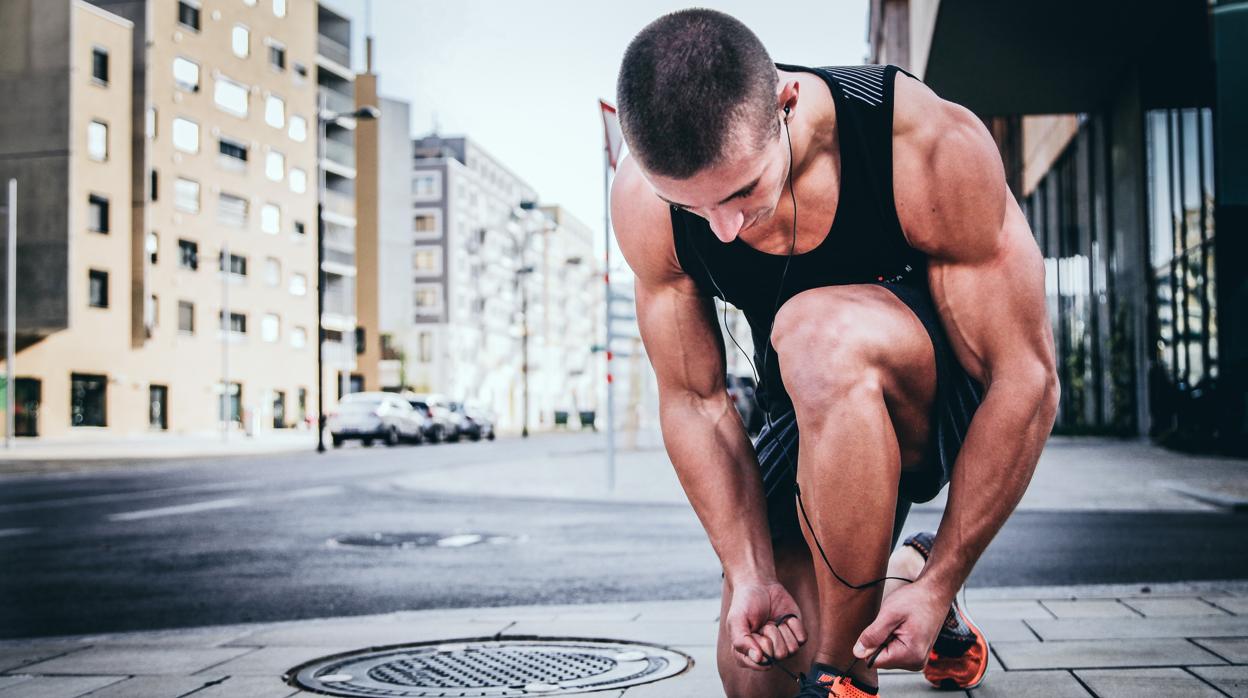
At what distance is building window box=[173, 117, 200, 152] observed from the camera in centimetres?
4419

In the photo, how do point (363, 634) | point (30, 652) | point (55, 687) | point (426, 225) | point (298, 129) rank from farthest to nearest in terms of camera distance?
1. point (426, 225)
2. point (298, 129)
3. point (363, 634)
4. point (30, 652)
5. point (55, 687)

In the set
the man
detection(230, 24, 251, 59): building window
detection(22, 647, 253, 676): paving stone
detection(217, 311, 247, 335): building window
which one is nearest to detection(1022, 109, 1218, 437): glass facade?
detection(22, 647, 253, 676): paving stone

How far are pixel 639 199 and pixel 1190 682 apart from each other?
5.83ft

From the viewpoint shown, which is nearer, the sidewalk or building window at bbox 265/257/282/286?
the sidewalk

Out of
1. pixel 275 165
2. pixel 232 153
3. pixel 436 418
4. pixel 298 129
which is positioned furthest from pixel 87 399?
pixel 298 129

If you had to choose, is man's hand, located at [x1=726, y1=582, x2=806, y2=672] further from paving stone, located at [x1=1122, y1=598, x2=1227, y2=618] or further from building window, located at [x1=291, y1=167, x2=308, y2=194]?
building window, located at [x1=291, y1=167, x2=308, y2=194]

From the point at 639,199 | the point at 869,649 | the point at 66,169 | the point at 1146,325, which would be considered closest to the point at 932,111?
the point at 639,199

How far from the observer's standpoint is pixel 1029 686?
9.46 ft

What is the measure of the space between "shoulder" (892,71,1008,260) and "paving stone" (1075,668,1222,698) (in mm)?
1227

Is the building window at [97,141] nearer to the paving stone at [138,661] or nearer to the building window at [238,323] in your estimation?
the building window at [238,323]

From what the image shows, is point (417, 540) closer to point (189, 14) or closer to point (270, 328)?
point (189, 14)

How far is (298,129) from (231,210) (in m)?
6.28

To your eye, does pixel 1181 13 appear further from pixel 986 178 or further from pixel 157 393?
pixel 157 393

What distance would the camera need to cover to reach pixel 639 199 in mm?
2404
